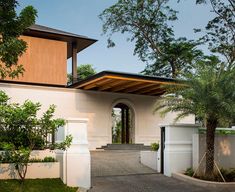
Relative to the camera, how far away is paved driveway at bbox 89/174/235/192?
37.0 feet

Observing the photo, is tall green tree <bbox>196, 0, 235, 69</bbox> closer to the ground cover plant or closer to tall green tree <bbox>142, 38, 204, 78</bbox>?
tall green tree <bbox>142, 38, 204, 78</bbox>

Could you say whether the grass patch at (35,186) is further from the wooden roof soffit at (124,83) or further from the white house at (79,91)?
the white house at (79,91)

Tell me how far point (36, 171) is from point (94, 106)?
1070 centimetres

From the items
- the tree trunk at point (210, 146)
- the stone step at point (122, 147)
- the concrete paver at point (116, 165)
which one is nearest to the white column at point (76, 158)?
the concrete paver at point (116, 165)

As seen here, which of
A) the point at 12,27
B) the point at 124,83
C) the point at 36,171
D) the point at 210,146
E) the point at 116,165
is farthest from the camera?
the point at 124,83

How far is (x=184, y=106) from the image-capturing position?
43.1 feet

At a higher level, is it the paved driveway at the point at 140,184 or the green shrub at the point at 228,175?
the green shrub at the point at 228,175

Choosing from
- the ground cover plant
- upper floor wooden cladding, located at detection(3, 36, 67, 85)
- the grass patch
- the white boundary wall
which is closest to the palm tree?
the white boundary wall

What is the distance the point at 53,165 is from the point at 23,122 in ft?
6.07

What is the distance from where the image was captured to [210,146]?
12961mm

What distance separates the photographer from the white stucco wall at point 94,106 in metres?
19.7

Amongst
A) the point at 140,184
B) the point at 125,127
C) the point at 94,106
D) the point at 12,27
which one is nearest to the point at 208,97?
the point at 140,184

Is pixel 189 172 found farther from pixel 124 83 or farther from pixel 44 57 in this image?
pixel 44 57

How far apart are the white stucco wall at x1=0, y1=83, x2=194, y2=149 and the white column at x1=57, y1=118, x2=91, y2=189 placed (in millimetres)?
8613
